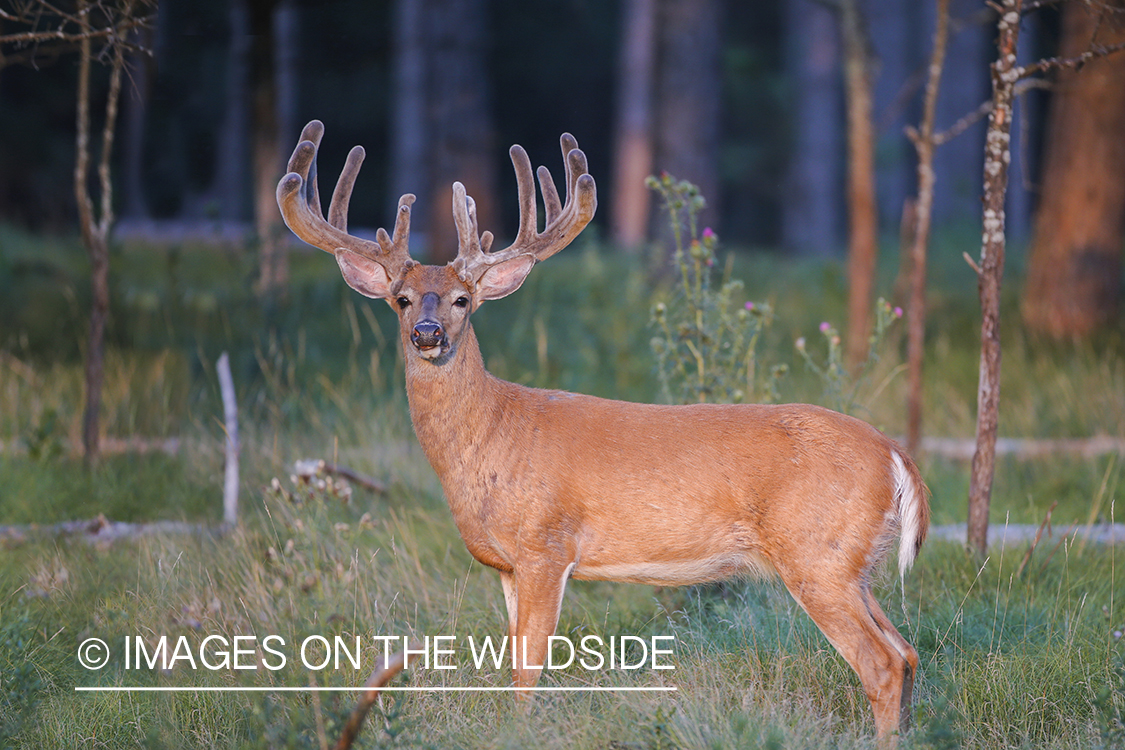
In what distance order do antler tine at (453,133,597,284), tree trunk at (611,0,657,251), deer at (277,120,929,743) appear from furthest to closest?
tree trunk at (611,0,657,251)
antler tine at (453,133,597,284)
deer at (277,120,929,743)

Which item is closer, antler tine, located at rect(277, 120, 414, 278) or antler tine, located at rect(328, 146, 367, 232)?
antler tine, located at rect(277, 120, 414, 278)

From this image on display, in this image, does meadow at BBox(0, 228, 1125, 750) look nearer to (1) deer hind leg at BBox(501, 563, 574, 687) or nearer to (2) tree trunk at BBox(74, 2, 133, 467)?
(1) deer hind leg at BBox(501, 563, 574, 687)

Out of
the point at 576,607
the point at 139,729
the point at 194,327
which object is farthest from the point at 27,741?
the point at 194,327

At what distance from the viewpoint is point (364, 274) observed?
4.36 metres

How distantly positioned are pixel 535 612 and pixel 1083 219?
792 centimetres

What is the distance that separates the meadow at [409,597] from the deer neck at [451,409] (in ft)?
1.92

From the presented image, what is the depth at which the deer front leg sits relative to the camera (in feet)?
13.2

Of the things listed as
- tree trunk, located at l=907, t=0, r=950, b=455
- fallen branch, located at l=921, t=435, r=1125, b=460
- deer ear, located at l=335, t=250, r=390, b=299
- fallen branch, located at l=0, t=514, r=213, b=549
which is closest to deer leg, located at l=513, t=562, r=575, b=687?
deer ear, located at l=335, t=250, r=390, b=299

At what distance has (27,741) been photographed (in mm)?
3879

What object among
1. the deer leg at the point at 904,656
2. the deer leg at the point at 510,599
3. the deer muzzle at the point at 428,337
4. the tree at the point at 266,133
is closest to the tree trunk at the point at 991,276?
the deer leg at the point at 904,656

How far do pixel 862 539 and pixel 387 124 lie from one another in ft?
Result: 80.8

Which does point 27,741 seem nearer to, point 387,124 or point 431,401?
point 431,401
